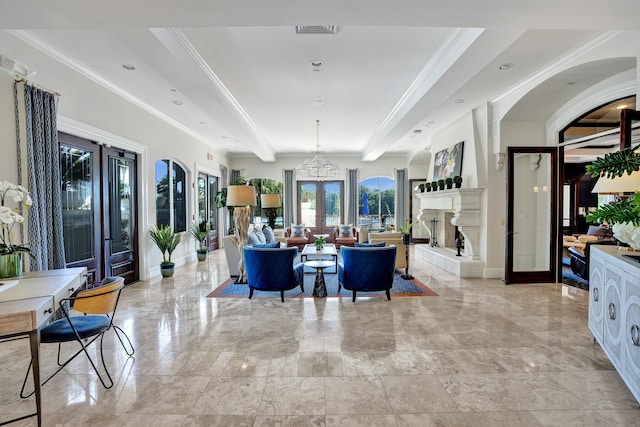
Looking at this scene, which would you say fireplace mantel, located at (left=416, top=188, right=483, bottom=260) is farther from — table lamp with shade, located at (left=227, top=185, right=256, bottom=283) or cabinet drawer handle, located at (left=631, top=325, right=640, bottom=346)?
cabinet drawer handle, located at (left=631, top=325, right=640, bottom=346)

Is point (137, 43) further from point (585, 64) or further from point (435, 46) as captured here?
point (585, 64)

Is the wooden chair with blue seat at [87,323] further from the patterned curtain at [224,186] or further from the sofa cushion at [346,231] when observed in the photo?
the patterned curtain at [224,186]

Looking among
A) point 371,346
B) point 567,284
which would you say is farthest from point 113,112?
point 567,284

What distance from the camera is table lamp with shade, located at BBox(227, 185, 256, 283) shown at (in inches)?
209

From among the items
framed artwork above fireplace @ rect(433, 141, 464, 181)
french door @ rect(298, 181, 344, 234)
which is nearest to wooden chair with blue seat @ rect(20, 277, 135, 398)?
framed artwork above fireplace @ rect(433, 141, 464, 181)

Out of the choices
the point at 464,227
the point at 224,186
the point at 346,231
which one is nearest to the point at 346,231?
the point at 346,231

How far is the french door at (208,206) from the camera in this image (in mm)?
8833

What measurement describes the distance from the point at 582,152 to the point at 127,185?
10.1 meters

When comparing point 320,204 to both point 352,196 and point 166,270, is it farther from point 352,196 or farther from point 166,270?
point 166,270

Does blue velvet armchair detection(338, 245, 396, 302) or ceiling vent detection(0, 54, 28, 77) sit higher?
ceiling vent detection(0, 54, 28, 77)

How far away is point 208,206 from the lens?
9523 mm

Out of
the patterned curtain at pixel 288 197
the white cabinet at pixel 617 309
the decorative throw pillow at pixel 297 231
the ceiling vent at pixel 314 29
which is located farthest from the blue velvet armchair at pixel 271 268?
the patterned curtain at pixel 288 197

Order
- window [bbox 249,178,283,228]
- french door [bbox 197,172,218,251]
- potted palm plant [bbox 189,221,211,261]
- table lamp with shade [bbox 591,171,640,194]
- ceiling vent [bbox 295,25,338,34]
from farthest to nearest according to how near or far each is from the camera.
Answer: window [bbox 249,178,283,228] < french door [bbox 197,172,218,251] < potted palm plant [bbox 189,221,211,261] < ceiling vent [bbox 295,25,338,34] < table lamp with shade [bbox 591,171,640,194]

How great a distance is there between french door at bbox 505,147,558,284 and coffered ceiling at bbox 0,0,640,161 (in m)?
0.91
